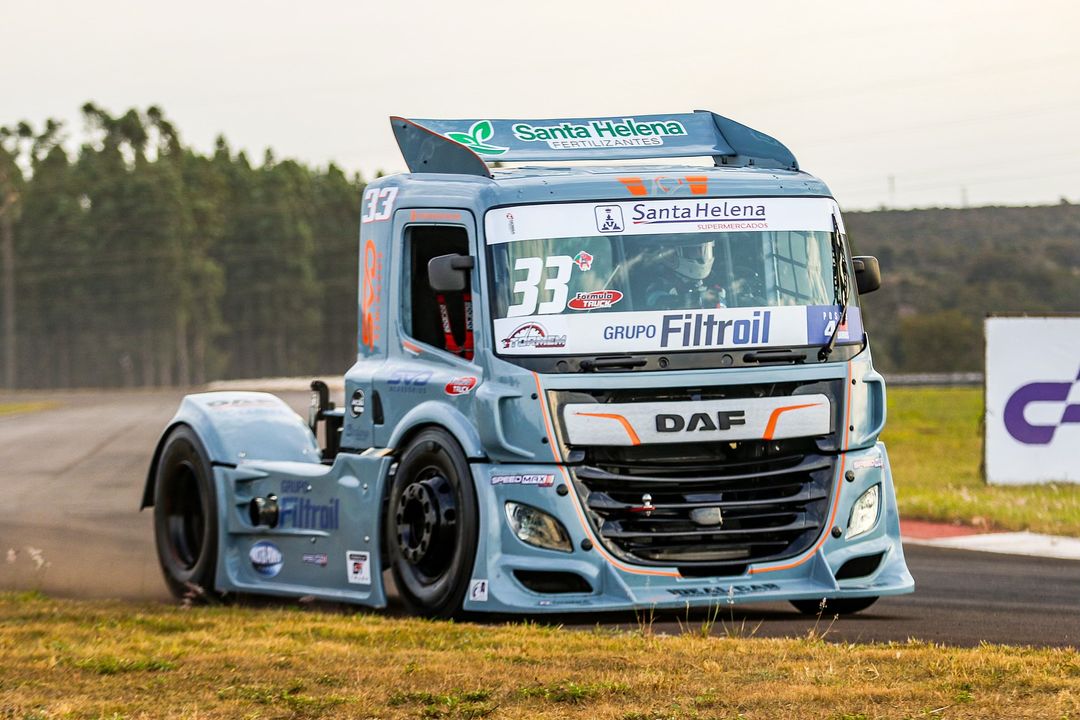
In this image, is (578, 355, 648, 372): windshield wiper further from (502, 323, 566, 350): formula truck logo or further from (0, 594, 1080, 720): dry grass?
(0, 594, 1080, 720): dry grass

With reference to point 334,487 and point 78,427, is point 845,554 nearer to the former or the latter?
point 334,487

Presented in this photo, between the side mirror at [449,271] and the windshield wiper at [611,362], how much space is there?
84 centimetres

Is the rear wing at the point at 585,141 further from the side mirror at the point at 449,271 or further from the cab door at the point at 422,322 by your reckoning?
the side mirror at the point at 449,271

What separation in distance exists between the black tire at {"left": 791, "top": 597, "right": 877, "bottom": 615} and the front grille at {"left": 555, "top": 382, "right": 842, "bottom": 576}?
104 centimetres

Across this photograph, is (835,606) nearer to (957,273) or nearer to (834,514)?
(834,514)

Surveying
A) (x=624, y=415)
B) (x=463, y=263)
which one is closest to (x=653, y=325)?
(x=624, y=415)

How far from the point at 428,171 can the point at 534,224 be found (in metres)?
1.45

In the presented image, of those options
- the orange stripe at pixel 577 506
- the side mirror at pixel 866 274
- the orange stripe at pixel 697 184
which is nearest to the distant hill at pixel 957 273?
the side mirror at pixel 866 274

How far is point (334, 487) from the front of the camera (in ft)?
34.8

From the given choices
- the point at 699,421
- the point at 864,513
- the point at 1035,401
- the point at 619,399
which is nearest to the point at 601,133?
the point at 619,399

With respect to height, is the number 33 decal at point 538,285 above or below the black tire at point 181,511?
above

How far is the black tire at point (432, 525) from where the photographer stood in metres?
9.21

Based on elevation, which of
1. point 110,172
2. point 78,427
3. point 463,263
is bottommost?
point 78,427

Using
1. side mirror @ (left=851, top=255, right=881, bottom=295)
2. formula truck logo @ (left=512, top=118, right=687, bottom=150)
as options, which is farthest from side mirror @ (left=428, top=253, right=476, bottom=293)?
side mirror @ (left=851, top=255, right=881, bottom=295)
